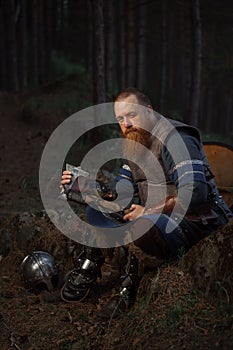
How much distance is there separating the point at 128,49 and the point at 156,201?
16.4m

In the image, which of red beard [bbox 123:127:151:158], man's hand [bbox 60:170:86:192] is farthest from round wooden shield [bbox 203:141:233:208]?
man's hand [bbox 60:170:86:192]

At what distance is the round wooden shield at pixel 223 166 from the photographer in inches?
229

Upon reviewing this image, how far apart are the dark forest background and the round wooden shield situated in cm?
527

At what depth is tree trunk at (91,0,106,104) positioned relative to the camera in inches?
388

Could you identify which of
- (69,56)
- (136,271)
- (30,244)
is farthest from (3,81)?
(136,271)

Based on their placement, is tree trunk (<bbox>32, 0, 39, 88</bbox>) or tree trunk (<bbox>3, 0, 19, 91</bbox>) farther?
tree trunk (<bbox>32, 0, 39, 88</bbox>)

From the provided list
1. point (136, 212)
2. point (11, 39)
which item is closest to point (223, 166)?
point (136, 212)

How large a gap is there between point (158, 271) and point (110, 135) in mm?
7257

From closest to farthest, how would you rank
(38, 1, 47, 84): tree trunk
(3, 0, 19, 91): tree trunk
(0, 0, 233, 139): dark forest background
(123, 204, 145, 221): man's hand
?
(123, 204, 145, 221): man's hand, (0, 0, 233, 139): dark forest background, (3, 0, 19, 91): tree trunk, (38, 1, 47, 84): tree trunk

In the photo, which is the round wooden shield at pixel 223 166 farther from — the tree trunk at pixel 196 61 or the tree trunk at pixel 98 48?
the tree trunk at pixel 196 61

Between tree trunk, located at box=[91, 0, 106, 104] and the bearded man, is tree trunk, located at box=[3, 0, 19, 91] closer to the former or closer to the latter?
tree trunk, located at box=[91, 0, 106, 104]

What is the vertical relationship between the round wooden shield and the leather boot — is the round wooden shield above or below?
above

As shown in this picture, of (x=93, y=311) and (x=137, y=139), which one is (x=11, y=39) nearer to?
(x=137, y=139)

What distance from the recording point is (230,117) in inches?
1230
